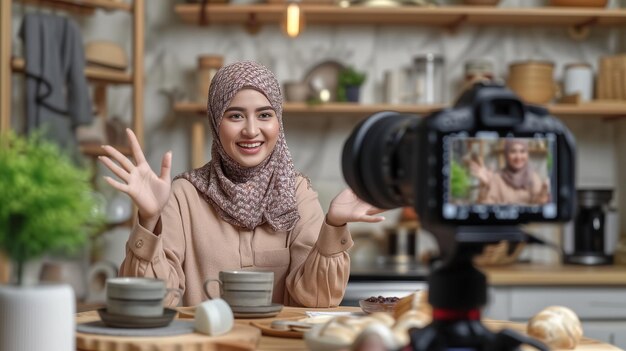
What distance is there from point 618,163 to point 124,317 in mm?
3365

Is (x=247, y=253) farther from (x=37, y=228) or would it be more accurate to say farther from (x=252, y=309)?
(x=37, y=228)

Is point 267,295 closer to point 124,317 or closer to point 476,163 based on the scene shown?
point 124,317

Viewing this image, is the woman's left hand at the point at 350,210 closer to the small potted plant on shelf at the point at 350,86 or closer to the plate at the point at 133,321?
the plate at the point at 133,321

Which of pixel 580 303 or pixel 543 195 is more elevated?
pixel 543 195

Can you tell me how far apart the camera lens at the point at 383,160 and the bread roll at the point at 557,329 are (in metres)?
0.29

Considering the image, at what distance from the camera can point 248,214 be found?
2.26 m

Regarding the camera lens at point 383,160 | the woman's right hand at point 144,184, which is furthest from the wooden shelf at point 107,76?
the camera lens at point 383,160

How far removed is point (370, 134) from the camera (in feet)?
4.45

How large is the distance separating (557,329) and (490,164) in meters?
0.40

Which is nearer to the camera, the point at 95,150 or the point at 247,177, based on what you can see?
the point at 247,177

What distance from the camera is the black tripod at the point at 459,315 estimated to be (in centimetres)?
118

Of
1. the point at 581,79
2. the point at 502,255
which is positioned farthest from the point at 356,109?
the point at 581,79

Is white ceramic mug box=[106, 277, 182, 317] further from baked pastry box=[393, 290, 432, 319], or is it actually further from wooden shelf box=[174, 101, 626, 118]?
wooden shelf box=[174, 101, 626, 118]

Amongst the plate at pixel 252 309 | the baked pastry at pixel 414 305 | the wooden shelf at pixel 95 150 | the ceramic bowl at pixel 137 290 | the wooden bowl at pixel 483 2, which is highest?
the wooden bowl at pixel 483 2
